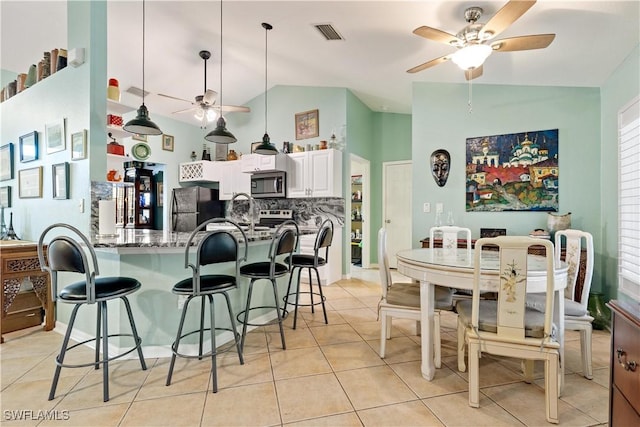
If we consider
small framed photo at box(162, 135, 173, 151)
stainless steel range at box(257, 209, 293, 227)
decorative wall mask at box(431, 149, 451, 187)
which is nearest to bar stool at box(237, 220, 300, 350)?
decorative wall mask at box(431, 149, 451, 187)

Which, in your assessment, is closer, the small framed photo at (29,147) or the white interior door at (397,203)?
the small framed photo at (29,147)

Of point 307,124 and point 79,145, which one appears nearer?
point 79,145

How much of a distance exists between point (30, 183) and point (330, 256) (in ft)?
11.9

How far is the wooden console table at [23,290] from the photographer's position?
2.72 m

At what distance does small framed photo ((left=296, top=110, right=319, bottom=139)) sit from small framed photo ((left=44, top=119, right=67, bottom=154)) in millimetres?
3262

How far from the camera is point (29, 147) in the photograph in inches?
124

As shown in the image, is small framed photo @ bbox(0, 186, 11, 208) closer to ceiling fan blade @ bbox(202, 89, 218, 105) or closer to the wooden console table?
the wooden console table

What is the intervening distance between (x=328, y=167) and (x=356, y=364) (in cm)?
304

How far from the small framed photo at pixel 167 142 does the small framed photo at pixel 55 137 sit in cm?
289

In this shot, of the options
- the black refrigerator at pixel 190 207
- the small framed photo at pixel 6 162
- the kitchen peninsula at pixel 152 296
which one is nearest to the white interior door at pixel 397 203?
the black refrigerator at pixel 190 207

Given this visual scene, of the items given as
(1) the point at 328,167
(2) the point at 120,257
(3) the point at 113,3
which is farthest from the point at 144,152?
(2) the point at 120,257

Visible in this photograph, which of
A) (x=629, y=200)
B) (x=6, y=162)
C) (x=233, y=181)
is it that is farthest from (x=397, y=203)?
(x=6, y=162)

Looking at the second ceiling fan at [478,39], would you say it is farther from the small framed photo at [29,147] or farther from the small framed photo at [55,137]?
the small framed photo at [29,147]

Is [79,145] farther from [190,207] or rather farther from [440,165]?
[440,165]
